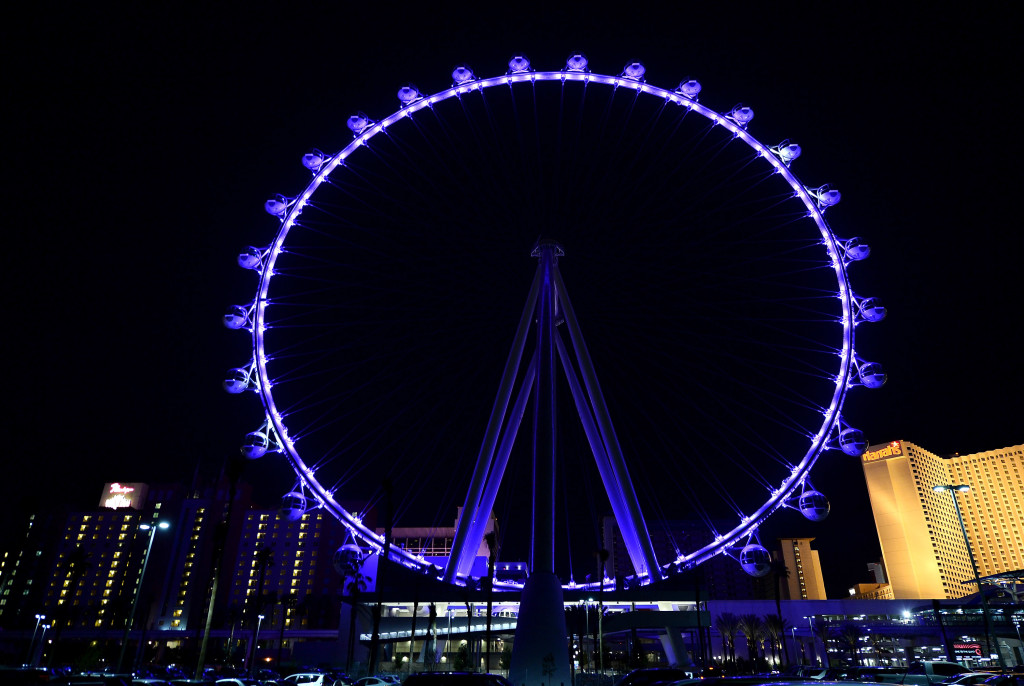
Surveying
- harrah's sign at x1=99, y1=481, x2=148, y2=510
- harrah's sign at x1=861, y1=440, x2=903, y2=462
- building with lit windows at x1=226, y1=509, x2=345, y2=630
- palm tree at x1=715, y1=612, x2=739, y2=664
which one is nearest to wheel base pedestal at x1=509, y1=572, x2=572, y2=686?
palm tree at x1=715, y1=612, x2=739, y2=664

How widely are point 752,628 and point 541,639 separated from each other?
58.9 m

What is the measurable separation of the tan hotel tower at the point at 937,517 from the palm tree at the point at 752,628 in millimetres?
113069

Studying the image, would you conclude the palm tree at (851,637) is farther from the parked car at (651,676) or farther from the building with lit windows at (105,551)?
the building with lit windows at (105,551)

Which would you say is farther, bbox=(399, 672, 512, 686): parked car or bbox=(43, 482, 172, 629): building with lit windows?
bbox=(43, 482, 172, 629): building with lit windows

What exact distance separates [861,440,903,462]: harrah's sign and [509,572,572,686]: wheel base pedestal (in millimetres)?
183535

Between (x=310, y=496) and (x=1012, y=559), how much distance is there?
200476mm

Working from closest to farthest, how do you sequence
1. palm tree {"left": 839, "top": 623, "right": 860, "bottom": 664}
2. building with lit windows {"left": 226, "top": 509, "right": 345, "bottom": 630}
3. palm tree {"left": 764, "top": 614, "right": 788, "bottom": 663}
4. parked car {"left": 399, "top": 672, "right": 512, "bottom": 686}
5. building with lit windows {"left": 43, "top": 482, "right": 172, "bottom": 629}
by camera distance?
parked car {"left": 399, "top": 672, "right": 512, "bottom": 686} → palm tree {"left": 764, "top": 614, "right": 788, "bottom": 663} → palm tree {"left": 839, "top": 623, "right": 860, "bottom": 664} → building with lit windows {"left": 226, "top": 509, "right": 345, "bottom": 630} → building with lit windows {"left": 43, "top": 482, "right": 172, "bottom": 629}

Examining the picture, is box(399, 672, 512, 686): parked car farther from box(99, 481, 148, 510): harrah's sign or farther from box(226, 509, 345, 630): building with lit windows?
box(99, 481, 148, 510): harrah's sign

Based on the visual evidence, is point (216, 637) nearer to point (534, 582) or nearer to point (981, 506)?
point (534, 582)

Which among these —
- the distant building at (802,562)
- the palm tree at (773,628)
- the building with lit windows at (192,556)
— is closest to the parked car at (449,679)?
the palm tree at (773,628)

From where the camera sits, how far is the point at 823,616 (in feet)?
252

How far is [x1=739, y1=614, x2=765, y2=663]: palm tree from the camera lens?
70.5 metres

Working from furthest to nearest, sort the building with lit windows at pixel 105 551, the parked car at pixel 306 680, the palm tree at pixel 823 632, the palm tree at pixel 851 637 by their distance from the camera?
the building with lit windows at pixel 105 551, the palm tree at pixel 823 632, the palm tree at pixel 851 637, the parked car at pixel 306 680

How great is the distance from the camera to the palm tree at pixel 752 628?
70519 millimetres
